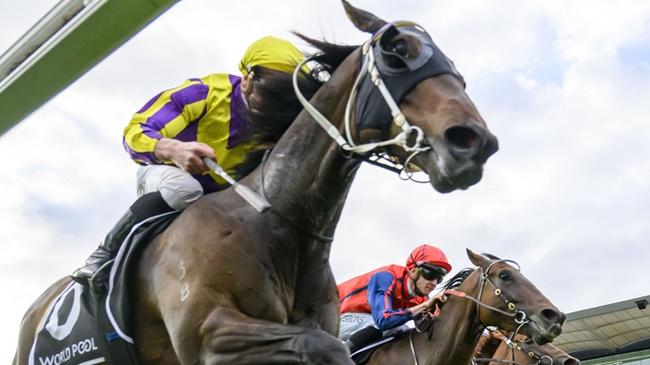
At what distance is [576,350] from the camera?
2161 cm

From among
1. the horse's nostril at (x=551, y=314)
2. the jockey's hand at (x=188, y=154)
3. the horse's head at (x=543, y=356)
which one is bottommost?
the horse's head at (x=543, y=356)

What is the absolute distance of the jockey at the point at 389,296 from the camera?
27.9 ft

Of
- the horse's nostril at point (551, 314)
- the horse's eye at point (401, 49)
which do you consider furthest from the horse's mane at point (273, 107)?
the horse's nostril at point (551, 314)

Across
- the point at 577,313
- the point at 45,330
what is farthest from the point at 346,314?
the point at 577,313

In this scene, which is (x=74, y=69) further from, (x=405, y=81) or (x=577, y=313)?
(x=577, y=313)

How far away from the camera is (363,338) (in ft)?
28.2

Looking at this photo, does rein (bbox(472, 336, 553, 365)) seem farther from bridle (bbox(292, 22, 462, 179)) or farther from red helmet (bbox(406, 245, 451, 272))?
bridle (bbox(292, 22, 462, 179))

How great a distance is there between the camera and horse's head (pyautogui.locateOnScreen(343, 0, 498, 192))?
3.64m

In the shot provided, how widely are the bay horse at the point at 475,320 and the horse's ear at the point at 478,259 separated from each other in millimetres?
163

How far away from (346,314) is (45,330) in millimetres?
Answer: 4471

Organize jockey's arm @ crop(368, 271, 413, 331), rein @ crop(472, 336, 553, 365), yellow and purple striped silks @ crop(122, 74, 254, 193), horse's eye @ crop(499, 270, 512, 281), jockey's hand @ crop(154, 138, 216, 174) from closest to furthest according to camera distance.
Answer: jockey's hand @ crop(154, 138, 216, 174), yellow and purple striped silks @ crop(122, 74, 254, 193), jockey's arm @ crop(368, 271, 413, 331), horse's eye @ crop(499, 270, 512, 281), rein @ crop(472, 336, 553, 365)

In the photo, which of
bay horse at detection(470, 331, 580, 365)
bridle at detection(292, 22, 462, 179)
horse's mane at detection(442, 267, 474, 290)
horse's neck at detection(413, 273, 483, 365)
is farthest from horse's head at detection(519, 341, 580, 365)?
bridle at detection(292, 22, 462, 179)

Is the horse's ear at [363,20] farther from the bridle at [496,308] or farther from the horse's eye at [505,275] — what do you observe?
the horse's eye at [505,275]

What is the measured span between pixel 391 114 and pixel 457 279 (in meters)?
5.97
